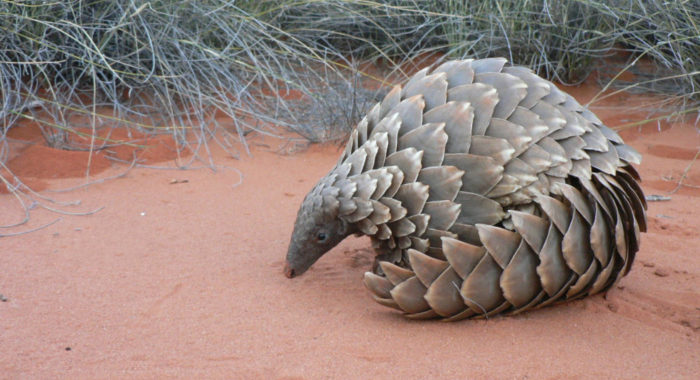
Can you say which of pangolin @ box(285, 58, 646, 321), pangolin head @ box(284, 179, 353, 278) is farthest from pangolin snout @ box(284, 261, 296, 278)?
pangolin @ box(285, 58, 646, 321)

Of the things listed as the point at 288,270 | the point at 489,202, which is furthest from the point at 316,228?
the point at 489,202

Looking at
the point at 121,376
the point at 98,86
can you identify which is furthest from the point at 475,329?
the point at 98,86

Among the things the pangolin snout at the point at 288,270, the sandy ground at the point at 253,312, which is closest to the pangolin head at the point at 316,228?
the pangolin snout at the point at 288,270

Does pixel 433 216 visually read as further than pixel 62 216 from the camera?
No

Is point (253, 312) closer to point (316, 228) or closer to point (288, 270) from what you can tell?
point (288, 270)

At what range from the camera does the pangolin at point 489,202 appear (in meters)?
2.58

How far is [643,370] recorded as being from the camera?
2410 millimetres

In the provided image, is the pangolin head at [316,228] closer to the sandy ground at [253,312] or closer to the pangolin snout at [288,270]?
the pangolin snout at [288,270]

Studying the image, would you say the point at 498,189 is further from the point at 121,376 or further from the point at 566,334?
the point at 121,376

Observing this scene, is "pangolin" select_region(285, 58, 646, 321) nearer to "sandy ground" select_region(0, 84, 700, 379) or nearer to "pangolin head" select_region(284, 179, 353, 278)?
"pangolin head" select_region(284, 179, 353, 278)

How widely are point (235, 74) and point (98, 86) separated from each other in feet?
3.60

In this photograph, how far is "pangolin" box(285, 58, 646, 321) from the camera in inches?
102

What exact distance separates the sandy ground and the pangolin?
148mm

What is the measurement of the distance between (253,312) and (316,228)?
0.43 m
